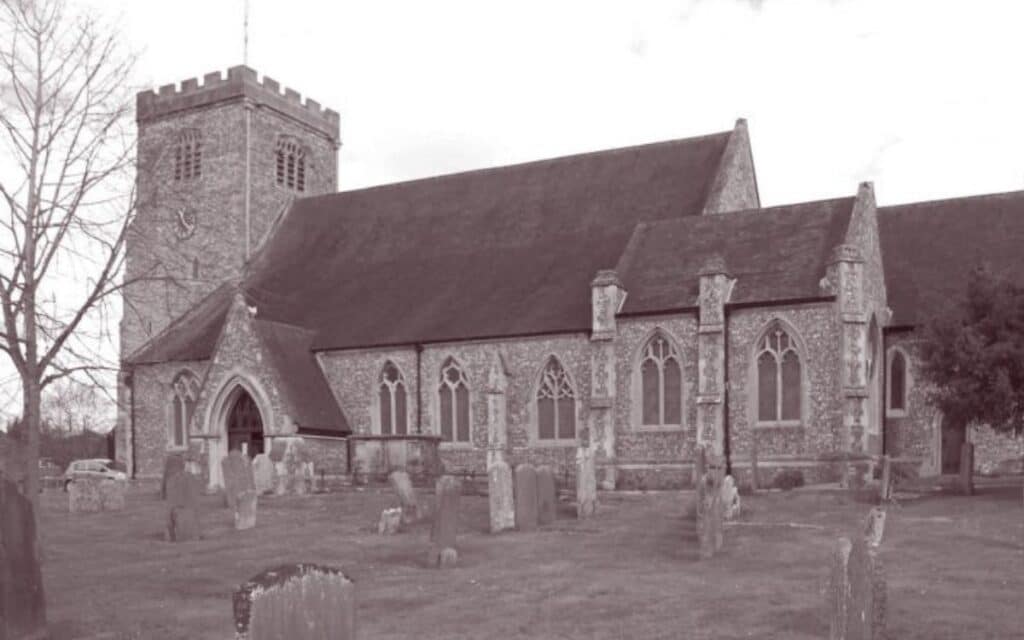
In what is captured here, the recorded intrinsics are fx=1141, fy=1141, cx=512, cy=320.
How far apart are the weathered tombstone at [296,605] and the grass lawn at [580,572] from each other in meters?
4.25

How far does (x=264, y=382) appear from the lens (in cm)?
3009

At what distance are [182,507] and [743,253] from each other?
595 inches

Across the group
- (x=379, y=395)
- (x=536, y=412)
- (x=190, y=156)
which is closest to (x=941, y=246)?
(x=536, y=412)

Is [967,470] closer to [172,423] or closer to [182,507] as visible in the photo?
[182,507]

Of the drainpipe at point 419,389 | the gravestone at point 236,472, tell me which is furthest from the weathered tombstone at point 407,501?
the drainpipe at point 419,389

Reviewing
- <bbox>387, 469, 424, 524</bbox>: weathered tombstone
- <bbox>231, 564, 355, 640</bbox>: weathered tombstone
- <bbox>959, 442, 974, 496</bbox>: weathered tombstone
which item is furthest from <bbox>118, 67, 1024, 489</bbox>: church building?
<bbox>231, 564, 355, 640</bbox>: weathered tombstone

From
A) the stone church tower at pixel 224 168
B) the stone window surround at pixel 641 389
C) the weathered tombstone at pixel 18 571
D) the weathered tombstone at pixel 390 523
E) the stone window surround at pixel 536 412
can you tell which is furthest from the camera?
the stone church tower at pixel 224 168

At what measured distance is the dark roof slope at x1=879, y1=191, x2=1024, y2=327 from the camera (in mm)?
29000

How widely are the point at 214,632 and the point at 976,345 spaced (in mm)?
16624

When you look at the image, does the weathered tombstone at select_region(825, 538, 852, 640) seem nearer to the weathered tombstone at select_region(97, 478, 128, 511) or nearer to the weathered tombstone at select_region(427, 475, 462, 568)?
the weathered tombstone at select_region(427, 475, 462, 568)

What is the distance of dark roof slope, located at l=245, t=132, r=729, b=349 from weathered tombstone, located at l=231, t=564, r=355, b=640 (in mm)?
22397

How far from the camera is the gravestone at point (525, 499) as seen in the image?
19.1 metres

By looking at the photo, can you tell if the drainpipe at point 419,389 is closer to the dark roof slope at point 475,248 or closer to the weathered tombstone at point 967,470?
the dark roof slope at point 475,248

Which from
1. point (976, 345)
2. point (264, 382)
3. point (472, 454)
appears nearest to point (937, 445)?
point (976, 345)
